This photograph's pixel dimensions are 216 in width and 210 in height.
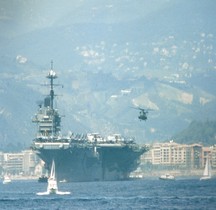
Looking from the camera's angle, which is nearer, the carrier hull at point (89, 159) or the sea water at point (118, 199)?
the sea water at point (118, 199)

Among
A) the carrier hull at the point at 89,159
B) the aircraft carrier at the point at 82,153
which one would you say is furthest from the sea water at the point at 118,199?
the aircraft carrier at the point at 82,153

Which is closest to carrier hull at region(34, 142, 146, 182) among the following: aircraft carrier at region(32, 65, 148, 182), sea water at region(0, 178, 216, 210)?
aircraft carrier at region(32, 65, 148, 182)

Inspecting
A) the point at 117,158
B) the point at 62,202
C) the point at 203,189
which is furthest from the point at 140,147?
the point at 62,202

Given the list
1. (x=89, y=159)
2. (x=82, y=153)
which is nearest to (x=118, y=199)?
(x=82, y=153)

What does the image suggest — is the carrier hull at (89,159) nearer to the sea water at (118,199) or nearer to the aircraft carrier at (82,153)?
the aircraft carrier at (82,153)

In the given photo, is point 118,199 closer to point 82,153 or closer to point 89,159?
point 82,153

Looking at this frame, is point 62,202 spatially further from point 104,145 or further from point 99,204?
point 104,145

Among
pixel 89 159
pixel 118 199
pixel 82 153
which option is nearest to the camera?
pixel 118 199

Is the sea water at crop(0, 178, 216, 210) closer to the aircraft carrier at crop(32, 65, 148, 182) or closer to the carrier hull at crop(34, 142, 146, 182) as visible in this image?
the carrier hull at crop(34, 142, 146, 182)
